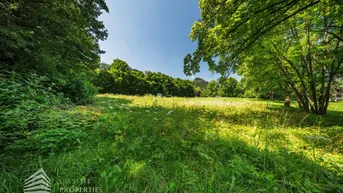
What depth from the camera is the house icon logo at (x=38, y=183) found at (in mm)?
1275

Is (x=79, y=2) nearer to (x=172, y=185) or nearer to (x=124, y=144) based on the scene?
(x=124, y=144)

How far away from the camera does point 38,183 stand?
132 centimetres

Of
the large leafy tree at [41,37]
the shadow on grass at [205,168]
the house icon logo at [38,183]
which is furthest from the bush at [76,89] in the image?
the house icon logo at [38,183]

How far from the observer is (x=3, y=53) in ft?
10.3

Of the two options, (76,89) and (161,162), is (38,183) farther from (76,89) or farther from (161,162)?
(76,89)

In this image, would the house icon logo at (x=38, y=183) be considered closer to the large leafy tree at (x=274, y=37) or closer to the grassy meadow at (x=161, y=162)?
the grassy meadow at (x=161, y=162)

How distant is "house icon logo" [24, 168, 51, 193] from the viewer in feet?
4.18

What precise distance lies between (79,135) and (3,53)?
2985 millimetres

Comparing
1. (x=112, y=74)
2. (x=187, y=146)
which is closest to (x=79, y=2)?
(x=187, y=146)

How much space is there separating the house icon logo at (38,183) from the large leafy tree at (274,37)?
487cm

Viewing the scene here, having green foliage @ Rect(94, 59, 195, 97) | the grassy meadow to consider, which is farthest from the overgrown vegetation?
green foliage @ Rect(94, 59, 195, 97)

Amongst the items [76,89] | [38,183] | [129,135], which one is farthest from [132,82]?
[38,183]

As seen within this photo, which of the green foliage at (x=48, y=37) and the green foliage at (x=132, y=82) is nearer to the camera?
the green foliage at (x=48, y=37)

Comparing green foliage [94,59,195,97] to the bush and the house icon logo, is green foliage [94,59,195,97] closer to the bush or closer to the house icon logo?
the bush
